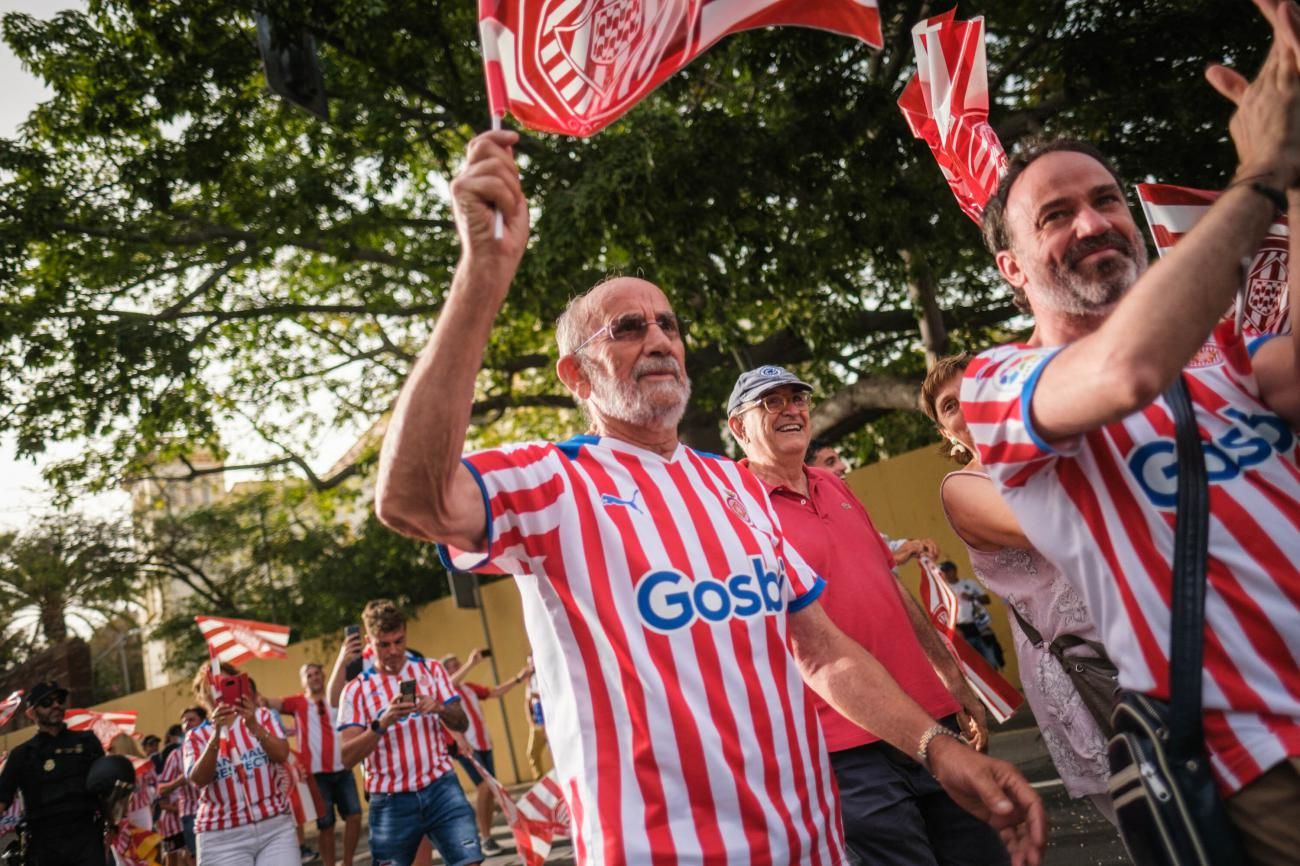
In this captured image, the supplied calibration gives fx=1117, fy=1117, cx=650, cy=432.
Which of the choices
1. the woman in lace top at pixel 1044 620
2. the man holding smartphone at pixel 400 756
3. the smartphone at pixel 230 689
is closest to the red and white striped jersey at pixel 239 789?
the smartphone at pixel 230 689

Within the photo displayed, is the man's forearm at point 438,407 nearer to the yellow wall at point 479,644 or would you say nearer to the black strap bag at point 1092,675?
the black strap bag at point 1092,675

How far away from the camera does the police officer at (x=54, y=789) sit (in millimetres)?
8305

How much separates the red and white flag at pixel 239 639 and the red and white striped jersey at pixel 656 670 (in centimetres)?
780

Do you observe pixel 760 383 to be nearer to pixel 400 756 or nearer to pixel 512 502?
pixel 512 502

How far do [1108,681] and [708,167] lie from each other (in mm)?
7256

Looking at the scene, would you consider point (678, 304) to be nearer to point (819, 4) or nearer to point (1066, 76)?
point (1066, 76)

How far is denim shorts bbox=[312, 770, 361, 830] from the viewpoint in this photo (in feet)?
38.9

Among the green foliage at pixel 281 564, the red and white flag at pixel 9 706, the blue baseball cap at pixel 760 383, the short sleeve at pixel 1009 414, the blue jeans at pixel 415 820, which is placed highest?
the green foliage at pixel 281 564

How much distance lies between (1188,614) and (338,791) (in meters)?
11.8

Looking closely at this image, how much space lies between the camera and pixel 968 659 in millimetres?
4270

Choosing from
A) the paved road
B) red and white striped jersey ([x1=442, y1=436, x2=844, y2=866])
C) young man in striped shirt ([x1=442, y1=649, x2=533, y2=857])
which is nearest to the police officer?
young man in striped shirt ([x1=442, y1=649, x2=533, y2=857])

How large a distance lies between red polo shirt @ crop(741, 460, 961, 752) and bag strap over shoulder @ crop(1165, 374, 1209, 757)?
194 cm

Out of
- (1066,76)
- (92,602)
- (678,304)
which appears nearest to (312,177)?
(678,304)

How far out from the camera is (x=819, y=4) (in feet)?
8.41
